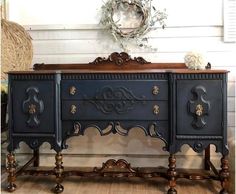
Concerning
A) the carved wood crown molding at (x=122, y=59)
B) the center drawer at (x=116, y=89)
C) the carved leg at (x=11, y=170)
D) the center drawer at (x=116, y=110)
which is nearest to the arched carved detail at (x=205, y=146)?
the center drawer at (x=116, y=110)

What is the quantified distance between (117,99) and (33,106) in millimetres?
644

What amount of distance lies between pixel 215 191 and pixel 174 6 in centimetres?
165

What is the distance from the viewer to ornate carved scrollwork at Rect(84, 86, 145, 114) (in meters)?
2.39

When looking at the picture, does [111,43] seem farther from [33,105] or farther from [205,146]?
[205,146]

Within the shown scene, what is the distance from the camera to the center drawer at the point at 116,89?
7.79 feet

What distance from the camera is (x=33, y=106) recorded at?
2.43 metres

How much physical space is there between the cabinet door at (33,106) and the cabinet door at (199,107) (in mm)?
970

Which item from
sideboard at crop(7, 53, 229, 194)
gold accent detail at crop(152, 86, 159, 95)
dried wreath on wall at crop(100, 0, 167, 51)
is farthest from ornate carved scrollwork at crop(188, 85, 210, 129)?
dried wreath on wall at crop(100, 0, 167, 51)

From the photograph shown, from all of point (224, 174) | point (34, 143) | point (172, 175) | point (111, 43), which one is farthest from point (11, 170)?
point (224, 174)

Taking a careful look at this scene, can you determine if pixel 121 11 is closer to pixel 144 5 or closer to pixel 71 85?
pixel 144 5

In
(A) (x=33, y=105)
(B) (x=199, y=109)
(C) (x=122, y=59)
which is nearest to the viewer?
(B) (x=199, y=109)

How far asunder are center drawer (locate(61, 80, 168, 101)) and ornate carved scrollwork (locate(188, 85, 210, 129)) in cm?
20

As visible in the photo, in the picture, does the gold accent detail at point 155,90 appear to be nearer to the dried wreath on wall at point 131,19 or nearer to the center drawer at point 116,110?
the center drawer at point 116,110

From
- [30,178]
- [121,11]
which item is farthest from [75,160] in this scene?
[121,11]
